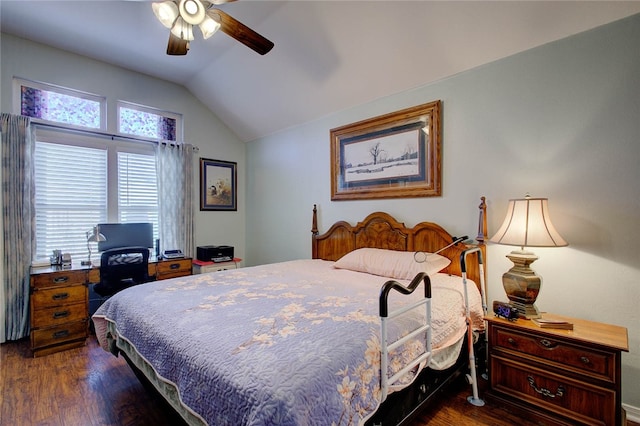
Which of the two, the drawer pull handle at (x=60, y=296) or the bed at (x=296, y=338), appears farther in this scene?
the drawer pull handle at (x=60, y=296)

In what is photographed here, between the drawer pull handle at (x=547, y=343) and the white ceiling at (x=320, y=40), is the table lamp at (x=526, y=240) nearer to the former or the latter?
the drawer pull handle at (x=547, y=343)

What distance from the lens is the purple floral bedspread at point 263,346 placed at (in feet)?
3.15

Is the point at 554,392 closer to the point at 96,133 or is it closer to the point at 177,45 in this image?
the point at 177,45

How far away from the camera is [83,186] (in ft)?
11.1

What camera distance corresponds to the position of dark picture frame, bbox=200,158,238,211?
438 centimetres

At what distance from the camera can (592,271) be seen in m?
1.92

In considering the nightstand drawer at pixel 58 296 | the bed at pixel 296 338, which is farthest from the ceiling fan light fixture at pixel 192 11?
the nightstand drawer at pixel 58 296

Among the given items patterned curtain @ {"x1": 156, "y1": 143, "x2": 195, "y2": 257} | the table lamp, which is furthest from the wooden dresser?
the table lamp

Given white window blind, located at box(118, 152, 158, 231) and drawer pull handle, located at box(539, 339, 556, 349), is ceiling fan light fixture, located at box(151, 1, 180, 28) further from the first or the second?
drawer pull handle, located at box(539, 339, 556, 349)

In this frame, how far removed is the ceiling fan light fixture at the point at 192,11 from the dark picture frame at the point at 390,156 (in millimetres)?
1851

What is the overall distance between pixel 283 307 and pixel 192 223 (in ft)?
9.75

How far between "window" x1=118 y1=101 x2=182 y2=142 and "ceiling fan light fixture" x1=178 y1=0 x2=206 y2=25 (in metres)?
2.47

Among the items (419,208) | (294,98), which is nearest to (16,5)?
(294,98)

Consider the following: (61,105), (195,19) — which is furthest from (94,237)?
(195,19)
